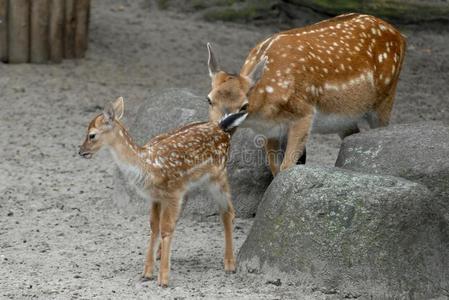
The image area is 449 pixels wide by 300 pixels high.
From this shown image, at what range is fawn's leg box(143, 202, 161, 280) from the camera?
657 centimetres

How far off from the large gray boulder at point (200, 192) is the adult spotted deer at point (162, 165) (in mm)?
1004

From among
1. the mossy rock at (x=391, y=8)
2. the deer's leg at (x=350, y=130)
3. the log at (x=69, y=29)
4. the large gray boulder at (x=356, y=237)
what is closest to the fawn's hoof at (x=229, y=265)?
the large gray boulder at (x=356, y=237)

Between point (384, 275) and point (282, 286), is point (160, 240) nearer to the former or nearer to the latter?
point (282, 286)

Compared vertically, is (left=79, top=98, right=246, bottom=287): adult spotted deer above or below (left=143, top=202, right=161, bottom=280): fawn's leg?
above

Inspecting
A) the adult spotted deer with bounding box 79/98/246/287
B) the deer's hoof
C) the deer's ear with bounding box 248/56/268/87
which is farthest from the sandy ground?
the deer's ear with bounding box 248/56/268/87

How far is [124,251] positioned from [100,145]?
1.00 metres

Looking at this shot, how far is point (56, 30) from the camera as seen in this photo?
36.8ft

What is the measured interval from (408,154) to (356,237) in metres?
0.90

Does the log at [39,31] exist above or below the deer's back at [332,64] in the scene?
below

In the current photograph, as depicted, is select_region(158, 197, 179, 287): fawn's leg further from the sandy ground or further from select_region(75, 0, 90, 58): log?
select_region(75, 0, 90, 58): log

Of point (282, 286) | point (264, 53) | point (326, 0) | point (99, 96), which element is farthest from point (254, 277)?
point (326, 0)

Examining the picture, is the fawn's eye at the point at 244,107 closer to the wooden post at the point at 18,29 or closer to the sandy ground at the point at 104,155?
the sandy ground at the point at 104,155

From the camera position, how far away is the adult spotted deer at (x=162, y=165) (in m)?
6.49

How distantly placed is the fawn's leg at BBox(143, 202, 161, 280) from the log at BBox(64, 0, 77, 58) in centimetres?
504
